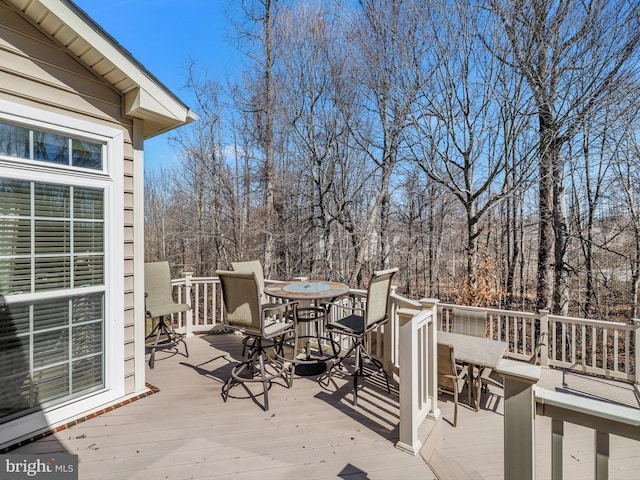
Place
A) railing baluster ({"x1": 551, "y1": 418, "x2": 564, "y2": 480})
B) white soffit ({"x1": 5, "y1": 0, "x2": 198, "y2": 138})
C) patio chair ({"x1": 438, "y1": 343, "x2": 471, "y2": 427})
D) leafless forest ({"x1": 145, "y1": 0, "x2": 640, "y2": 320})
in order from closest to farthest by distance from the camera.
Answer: railing baluster ({"x1": 551, "y1": 418, "x2": 564, "y2": 480}) → white soffit ({"x1": 5, "y1": 0, "x2": 198, "y2": 138}) → patio chair ({"x1": 438, "y1": 343, "x2": 471, "y2": 427}) → leafless forest ({"x1": 145, "y1": 0, "x2": 640, "y2": 320})

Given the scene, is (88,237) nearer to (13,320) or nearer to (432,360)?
(13,320)

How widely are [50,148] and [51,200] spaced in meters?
0.44

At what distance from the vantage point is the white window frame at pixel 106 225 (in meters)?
2.47

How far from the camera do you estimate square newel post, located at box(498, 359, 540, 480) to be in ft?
4.13

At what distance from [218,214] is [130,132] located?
22.5 feet

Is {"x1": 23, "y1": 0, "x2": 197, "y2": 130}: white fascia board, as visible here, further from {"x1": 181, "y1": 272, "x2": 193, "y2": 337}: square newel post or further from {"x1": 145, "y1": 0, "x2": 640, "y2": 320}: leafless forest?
{"x1": 145, "y1": 0, "x2": 640, "y2": 320}: leafless forest

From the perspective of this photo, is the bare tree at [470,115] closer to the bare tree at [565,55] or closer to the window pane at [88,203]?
the bare tree at [565,55]

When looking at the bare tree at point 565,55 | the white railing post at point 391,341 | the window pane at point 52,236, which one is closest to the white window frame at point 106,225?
the window pane at point 52,236

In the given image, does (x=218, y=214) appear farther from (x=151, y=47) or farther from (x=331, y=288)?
(x=331, y=288)

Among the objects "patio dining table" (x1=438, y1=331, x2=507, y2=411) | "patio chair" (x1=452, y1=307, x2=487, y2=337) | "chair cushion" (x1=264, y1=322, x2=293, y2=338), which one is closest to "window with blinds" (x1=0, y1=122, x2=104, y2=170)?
"chair cushion" (x1=264, y1=322, x2=293, y2=338)

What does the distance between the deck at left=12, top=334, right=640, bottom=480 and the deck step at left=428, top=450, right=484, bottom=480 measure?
16mm

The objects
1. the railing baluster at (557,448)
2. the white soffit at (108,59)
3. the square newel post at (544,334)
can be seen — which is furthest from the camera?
the square newel post at (544,334)

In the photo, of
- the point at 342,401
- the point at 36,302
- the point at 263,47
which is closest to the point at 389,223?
the point at 342,401

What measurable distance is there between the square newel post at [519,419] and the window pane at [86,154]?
3.50 metres
